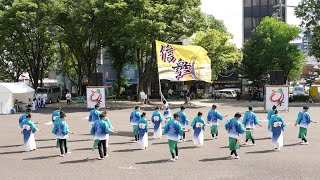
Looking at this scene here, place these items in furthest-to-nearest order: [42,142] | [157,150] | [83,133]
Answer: [83,133]
[42,142]
[157,150]

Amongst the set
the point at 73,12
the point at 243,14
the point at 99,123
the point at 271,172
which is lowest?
the point at 271,172

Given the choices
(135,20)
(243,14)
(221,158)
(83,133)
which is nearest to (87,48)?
(135,20)

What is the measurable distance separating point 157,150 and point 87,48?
94.8ft

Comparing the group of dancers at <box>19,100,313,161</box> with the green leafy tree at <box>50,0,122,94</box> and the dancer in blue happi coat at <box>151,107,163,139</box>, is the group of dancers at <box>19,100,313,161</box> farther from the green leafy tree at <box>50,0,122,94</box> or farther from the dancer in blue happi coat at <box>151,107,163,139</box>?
the green leafy tree at <box>50,0,122,94</box>

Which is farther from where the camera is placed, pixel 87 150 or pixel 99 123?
pixel 87 150

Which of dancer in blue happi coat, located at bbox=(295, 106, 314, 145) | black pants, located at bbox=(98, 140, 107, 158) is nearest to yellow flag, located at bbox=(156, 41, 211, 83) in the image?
dancer in blue happi coat, located at bbox=(295, 106, 314, 145)

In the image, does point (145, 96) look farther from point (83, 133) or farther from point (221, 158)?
point (221, 158)

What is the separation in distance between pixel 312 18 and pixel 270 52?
611 centimetres

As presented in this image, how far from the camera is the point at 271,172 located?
1152cm

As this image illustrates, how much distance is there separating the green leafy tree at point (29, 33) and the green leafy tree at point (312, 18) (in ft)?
92.2

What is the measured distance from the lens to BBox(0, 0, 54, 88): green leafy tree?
38.8 metres

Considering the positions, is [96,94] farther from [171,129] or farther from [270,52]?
[270,52]

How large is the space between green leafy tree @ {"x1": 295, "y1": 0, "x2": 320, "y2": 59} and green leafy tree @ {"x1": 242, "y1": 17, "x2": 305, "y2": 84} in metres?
2.98

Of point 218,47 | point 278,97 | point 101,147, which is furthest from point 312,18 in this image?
point 101,147
